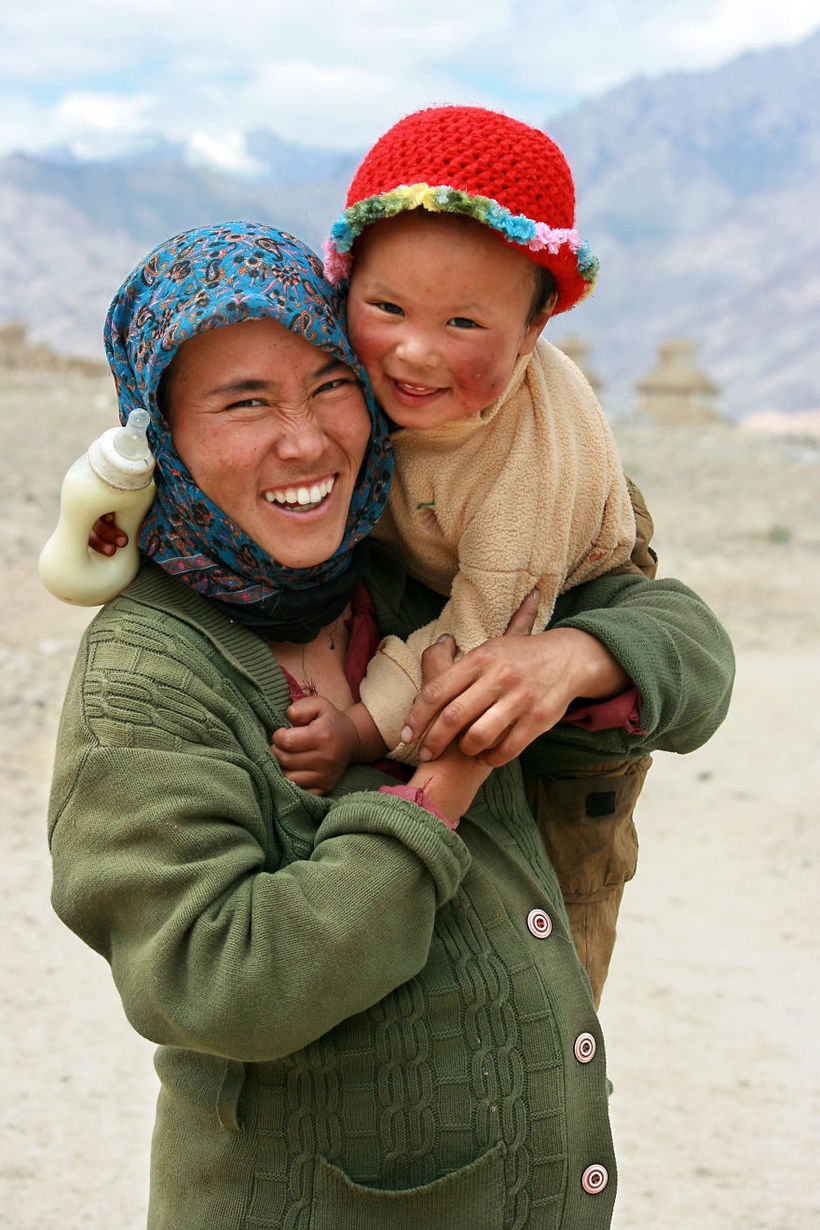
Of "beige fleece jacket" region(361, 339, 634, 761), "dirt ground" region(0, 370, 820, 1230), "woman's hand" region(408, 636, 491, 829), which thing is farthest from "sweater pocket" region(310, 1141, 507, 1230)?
"dirt ground" region(0, 370, 820, 1230)

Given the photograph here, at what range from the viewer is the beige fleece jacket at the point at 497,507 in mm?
2104

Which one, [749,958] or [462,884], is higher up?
[462,884]

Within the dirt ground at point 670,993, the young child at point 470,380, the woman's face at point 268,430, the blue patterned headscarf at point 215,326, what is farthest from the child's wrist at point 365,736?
the dirt ground at point 670,993

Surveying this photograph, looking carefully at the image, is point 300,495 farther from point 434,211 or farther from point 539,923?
point 539,923

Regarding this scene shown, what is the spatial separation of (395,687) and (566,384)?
0.62 meters

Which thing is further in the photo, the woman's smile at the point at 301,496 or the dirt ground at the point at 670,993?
the dirt ground at the point at 670,993

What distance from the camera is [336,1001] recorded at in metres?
1.66

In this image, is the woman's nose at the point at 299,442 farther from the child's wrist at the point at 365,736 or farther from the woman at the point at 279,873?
the child's wrist at the point at 365,736

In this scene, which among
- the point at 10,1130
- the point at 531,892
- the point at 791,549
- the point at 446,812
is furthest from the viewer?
the point at 791,549

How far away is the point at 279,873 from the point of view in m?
1.69

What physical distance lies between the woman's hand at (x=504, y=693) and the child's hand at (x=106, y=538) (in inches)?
20.1

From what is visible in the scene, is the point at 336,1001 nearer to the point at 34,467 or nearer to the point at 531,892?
the point at 531,892

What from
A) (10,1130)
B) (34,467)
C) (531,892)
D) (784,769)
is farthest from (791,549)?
(531,892)

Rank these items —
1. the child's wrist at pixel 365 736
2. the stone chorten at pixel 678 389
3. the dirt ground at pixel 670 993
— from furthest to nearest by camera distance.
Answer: the stone chorten at pixel 678 389 < the dirt ground at pixel 670 993 < the child's wrist at pixel 365 736
